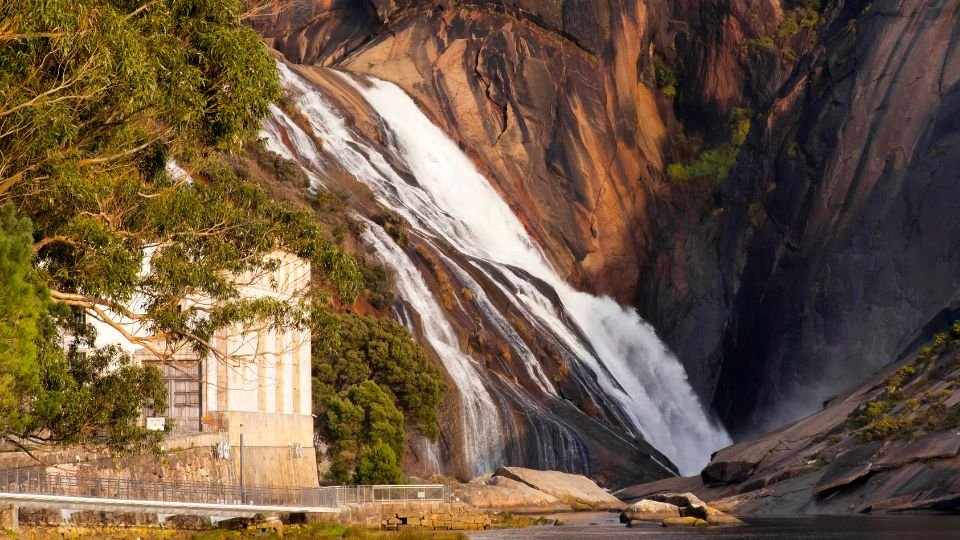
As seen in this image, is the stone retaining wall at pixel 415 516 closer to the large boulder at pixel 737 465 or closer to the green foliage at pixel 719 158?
the large boulder at pixel 737 465

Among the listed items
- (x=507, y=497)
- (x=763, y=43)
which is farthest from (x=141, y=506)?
(x=763, y=43)

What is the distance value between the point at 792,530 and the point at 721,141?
71.0 meters

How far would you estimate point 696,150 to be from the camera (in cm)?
11875

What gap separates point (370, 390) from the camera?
6556 centimetres

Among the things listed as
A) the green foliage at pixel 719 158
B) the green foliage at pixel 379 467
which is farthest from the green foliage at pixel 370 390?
the green foliage at pixel 719 158

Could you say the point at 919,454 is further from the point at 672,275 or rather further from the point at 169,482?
the point at 672,275

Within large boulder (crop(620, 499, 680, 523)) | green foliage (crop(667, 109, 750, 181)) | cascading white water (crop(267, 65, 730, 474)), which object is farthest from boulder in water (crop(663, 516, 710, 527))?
green foliage (crop(667, 109, 750, 181))

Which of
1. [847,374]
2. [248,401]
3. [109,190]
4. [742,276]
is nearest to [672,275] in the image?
[742,276]

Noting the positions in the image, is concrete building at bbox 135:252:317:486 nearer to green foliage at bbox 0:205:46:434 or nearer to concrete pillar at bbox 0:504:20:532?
concrete pillar at bbox 0:504:20:532

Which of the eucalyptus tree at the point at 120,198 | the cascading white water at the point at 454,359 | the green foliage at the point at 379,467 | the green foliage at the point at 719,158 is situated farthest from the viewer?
the green foliage at the point at 719,158

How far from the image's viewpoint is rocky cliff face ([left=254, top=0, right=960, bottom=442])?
91938 mm

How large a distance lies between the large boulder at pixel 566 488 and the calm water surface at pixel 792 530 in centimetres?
1038

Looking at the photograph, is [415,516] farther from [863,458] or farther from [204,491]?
[863,458]

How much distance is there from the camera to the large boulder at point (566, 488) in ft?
227
